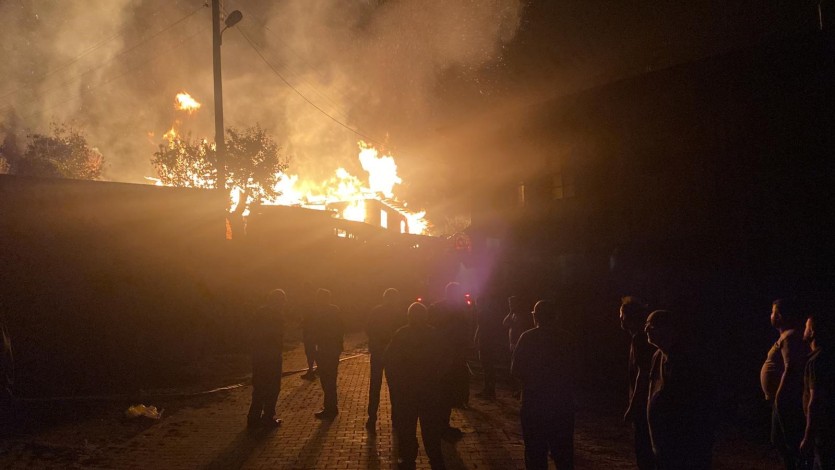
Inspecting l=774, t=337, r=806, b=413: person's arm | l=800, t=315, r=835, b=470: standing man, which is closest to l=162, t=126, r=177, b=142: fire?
l=774, t=337, r=806, b=413: person's arm

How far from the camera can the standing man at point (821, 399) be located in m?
3.80

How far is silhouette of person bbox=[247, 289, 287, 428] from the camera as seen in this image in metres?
7.77

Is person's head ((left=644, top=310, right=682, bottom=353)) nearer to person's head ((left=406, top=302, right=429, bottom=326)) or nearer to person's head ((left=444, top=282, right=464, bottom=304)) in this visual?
person's head ((left=406, top=302, right=429, bottom=326))

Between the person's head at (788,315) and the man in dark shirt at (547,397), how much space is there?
6.83 feet

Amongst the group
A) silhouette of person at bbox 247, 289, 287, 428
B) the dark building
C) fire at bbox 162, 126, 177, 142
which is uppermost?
fire at bbox 162, 126, 177, 142

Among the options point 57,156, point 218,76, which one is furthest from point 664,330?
point 57,156

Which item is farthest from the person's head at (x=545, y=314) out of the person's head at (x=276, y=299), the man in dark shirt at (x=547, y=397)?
the person's head at (x=276, y=299)

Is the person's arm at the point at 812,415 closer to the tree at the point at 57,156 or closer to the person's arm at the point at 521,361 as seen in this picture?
the person's arm at the point at 521,361

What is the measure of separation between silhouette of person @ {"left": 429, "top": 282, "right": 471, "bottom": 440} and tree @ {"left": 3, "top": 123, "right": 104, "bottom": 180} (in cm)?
5000

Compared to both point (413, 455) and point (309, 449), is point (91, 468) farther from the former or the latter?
point (413, 455)

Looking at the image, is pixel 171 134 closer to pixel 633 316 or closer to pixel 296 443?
pixel 296 443

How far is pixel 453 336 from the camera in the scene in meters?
7.75

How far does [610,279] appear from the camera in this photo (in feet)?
38.1

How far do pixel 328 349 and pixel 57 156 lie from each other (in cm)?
5290
